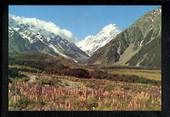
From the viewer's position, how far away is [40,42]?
9461mm

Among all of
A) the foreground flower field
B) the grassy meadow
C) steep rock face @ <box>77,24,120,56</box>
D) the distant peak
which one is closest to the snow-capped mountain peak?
steep rock face @ <box>77,24,120,56</box>

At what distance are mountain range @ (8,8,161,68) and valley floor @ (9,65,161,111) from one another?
0.21 meters

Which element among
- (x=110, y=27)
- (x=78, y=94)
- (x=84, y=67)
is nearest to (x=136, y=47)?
(x=110, y=27)

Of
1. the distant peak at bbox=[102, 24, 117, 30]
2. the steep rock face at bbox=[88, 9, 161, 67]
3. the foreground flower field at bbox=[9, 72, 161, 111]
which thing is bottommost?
the foreground flower field at bbox=[9, 72, 161, 111]

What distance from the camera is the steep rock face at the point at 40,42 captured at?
9.27 meters

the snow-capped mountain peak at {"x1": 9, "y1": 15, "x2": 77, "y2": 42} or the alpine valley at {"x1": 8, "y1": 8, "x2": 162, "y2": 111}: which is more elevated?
the snow-capped mountain peak at {"x1": 9, "y1": 15, "x2": 77, "y2": 42}

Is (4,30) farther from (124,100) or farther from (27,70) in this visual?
(124,100)

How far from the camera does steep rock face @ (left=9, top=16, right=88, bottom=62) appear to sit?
9.27 meters

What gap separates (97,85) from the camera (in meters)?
9.44

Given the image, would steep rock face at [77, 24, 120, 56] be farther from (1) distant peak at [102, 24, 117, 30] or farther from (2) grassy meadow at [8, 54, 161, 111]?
(2) grassy meadow at [8, 54, 161, 111]

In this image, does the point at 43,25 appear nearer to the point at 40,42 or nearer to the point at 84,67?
the point at 40,42

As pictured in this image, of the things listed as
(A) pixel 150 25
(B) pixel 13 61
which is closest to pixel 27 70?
(B) pixel 13 61

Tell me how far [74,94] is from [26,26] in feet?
4.70

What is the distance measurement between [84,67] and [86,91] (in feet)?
1.37
